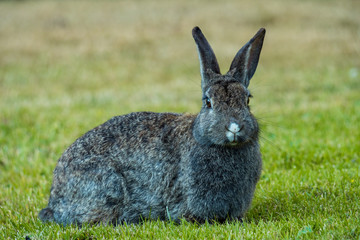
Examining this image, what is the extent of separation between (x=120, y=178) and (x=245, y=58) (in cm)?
217

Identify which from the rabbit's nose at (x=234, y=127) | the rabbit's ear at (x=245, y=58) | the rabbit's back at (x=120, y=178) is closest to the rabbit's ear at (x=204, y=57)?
the rabbit's ear at (x=245, y=58)

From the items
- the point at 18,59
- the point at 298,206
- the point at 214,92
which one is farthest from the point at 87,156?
the point at 18,59

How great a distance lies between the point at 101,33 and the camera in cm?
2711

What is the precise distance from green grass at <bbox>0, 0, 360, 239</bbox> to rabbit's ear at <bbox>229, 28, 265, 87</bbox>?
135cm

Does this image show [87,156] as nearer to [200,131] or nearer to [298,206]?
[200,131]

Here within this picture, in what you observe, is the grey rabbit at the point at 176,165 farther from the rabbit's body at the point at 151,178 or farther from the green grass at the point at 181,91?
the green grass at the point at 181,91

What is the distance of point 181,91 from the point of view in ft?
61.7

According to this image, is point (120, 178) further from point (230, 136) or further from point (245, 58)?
point (245, 58)

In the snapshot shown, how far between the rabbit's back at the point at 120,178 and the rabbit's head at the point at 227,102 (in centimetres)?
57

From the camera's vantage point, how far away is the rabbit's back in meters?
6.15

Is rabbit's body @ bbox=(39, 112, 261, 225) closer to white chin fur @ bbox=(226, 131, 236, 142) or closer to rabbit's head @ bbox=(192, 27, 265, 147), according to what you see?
rabbit's head @ bbox=(192, 27, 265, 147)

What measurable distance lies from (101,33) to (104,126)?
21.1 m

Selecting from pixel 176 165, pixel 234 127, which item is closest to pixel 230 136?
pixel 234 127

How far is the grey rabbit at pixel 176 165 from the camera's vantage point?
19.0 ft
